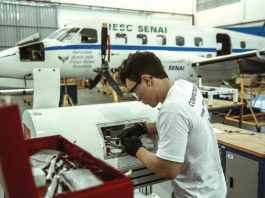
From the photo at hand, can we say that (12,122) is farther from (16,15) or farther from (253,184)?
(16,15)

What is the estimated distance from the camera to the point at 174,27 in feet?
35.9

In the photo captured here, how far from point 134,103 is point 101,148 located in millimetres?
624

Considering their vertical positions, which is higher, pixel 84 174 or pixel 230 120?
pixel 84 174

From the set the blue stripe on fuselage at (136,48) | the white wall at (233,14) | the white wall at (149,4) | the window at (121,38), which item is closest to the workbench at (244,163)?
the blue stripe on fuselage at (136,48)

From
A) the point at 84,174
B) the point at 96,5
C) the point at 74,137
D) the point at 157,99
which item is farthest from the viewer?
the point at 96,5

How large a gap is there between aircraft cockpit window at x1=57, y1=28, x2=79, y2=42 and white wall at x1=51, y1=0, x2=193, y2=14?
9190 millimetres

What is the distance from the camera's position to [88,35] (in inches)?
365

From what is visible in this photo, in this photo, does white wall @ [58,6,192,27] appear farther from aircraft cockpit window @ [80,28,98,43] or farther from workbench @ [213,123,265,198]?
workbench @ [213,123,265,198]

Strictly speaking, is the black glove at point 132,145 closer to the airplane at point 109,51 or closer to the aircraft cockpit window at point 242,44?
the airplane at point 109,51

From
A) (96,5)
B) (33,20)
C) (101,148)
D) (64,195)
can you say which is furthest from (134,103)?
(96,5)

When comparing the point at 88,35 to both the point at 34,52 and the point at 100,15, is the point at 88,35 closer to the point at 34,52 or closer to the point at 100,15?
the point at 34,52

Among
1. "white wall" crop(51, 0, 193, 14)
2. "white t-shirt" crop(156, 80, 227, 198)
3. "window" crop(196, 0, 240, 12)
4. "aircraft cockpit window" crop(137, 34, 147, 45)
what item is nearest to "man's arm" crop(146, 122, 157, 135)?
"white t-shirt" crop(156, 80, 227, 198)

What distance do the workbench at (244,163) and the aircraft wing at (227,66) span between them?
20.7 feet

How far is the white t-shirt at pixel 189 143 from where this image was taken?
1.68 meters
